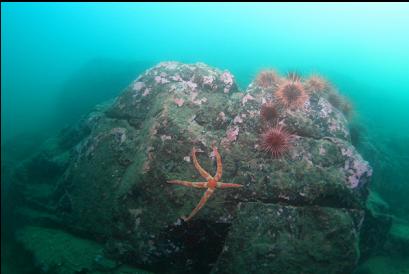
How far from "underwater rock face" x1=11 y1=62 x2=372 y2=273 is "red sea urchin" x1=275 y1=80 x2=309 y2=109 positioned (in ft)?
0.70

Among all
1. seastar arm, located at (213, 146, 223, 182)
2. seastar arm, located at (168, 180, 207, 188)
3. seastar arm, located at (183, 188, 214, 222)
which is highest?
seastar arm, located at (213, 146, 223, 182)

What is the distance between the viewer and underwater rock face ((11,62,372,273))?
651 cm


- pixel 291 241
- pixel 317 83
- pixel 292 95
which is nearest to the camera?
pixel 291 241

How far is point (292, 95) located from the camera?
7648mm

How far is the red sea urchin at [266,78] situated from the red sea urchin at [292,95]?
35.0 inches

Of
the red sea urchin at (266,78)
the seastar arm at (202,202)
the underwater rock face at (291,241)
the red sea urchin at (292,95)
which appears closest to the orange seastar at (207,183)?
the seastar arm at (202,202)

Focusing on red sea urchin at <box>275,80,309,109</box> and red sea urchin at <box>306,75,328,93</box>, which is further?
red sea urchin at <box>306,75,328,93</box>

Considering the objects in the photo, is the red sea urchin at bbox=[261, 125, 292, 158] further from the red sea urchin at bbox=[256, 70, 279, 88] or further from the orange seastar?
the red sea urchin at bbox=[256, 70, 279, 88]

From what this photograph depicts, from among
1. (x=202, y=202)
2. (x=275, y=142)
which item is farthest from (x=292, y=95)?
(x=202, y=202)

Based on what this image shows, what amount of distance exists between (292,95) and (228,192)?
9.73 feet

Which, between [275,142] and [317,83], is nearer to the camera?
[275,142]

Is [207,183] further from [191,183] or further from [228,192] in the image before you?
[228,192]

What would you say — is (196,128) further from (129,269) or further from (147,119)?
(129,269)

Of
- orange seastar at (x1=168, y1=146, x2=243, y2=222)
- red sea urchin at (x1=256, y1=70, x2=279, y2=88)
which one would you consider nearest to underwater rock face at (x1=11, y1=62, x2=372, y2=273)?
orange seastar at (x1=168, y1=146, x2=243, y2=222)
